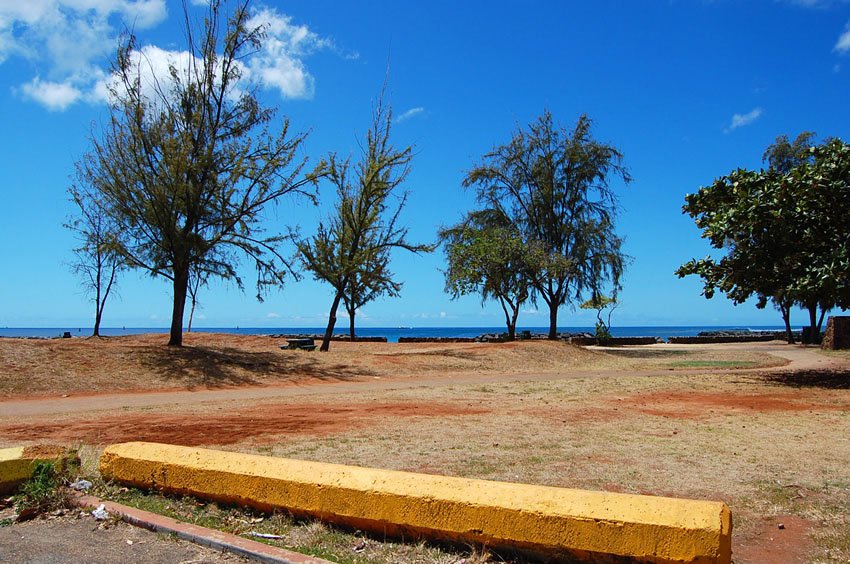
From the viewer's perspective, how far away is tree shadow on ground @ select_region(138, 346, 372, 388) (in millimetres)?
19484

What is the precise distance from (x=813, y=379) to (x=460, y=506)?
1794 centimetres

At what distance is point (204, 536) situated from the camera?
4.99 metres

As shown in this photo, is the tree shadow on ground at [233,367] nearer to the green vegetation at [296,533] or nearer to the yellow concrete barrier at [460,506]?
the green vegetation at [296,533]

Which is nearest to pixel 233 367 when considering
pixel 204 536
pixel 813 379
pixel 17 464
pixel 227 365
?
pixel 227 365

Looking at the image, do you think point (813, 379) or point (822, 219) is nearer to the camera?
point (822, 219)

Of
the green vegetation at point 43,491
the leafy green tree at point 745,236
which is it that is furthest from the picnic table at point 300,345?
the green vegetation at point 43,491

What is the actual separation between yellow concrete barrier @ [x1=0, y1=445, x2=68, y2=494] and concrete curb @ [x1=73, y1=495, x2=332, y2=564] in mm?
669

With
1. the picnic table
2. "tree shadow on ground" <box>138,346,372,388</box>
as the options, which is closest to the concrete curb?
"tree shadow on ground" <box>138,346,372,388</box>

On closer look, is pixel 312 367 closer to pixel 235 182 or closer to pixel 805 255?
pixel 235 182

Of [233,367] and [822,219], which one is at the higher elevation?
[822,219]

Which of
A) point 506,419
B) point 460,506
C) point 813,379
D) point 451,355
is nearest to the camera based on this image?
point 460,506

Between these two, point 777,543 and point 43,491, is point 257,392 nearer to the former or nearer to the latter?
point 43,491

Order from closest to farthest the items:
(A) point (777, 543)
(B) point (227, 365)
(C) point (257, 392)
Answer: (A) point (777, 543) < (C) point (257, 392) < (B) point (227, 365)

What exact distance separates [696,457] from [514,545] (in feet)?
13.9
